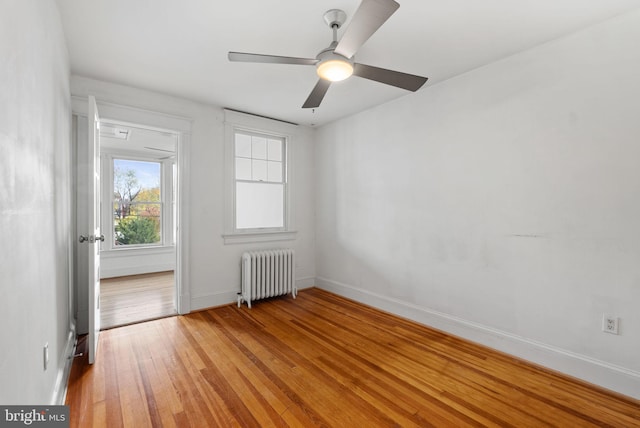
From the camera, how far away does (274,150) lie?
4.59 meters

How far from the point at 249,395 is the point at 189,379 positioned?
53 cm

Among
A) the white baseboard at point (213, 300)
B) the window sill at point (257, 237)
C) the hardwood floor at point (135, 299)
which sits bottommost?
the hardwood floor at point (135, 299)

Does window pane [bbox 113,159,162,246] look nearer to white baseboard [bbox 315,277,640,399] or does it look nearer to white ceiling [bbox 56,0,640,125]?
white ceiling [bbox 56,0,640,125]

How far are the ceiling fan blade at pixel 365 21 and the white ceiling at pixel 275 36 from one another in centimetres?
36

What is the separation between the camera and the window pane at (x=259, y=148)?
4.37 metres

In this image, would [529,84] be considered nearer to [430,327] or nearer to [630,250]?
[630,250]

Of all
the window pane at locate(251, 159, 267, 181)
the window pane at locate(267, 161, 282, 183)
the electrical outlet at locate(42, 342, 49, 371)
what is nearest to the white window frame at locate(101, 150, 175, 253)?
the window pane at locate(251, 159, 267, 181)

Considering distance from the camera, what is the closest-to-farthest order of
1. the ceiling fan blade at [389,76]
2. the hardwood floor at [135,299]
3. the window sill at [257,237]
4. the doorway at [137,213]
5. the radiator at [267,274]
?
the ceiling fan blade at [389,76] < the hardwood floor at [135,299] < the radiator at [267,274] < the window sill at [257,237] < the doorway at [137,213]

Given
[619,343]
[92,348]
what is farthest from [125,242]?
[619,343]

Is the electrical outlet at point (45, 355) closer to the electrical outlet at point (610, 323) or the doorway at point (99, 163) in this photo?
the doorway at point (99, 163)

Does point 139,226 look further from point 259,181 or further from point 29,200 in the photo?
point 29,200

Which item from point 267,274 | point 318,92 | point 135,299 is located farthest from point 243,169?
point 135,299

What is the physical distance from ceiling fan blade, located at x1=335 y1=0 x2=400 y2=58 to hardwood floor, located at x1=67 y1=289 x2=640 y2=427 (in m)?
2.28

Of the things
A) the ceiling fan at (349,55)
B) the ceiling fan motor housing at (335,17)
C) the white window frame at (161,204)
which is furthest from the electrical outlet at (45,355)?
the white window frame at (161,204)
